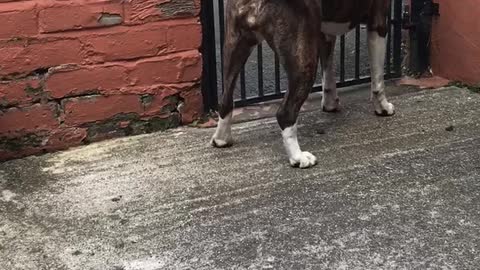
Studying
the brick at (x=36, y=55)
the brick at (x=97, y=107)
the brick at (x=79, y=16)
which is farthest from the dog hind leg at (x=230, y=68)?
the brick at (x=36, y=55)

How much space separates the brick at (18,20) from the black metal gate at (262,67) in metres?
0.97

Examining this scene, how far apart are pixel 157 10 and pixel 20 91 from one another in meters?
0.84

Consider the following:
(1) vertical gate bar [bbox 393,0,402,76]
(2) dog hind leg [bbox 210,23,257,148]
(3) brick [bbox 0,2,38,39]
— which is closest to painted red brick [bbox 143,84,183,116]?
(2) dog hind leg [bbox 210,23,257,148]

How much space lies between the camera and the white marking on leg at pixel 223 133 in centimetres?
378

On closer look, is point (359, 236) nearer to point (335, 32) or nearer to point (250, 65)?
point (335, 32)

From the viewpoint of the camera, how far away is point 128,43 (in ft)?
12.7

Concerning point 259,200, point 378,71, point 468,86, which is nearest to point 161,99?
point 259,200

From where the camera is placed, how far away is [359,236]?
9.17 feet

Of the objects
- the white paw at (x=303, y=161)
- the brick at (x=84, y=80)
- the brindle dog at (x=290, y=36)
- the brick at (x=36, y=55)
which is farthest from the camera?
the brick at (x=84, y=80)

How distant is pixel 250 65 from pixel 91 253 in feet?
9.11

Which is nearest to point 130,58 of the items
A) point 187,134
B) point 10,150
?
point 187,134

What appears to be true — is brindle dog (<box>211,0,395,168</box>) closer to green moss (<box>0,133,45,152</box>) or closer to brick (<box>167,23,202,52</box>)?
brick (<box>167,23,202,52</box>)

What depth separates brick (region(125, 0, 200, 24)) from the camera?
12.6ft

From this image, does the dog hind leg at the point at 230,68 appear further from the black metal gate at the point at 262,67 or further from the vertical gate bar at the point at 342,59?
the vertical gate bar at the point at 342,59
